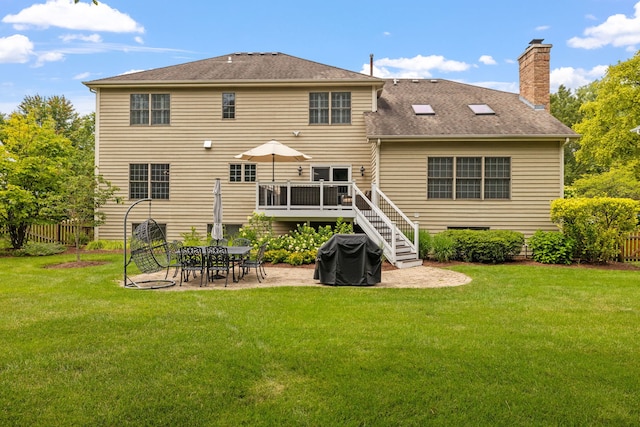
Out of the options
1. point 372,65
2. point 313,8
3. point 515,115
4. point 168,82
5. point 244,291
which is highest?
point 313,8

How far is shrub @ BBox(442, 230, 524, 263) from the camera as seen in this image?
12.9 meters

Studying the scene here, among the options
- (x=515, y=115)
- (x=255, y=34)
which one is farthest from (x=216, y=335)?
(x=255, y=34)

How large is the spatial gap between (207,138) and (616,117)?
24067 millimetres

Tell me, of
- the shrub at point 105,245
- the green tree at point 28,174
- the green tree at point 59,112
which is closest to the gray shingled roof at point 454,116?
the shrub at point 105,245

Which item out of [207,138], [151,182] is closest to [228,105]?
[207,138]

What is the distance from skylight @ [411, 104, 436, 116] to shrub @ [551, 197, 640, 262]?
5.65 m

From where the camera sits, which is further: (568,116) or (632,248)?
(568,116)

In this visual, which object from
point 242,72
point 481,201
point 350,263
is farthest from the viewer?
point 242,72

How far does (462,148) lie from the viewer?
1520cm

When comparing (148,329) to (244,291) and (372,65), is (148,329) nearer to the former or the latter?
(244,291)

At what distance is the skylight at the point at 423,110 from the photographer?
16391 mm

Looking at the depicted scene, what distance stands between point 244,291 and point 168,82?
1104 centimetres

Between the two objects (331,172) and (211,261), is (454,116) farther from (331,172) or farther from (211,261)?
(211,261)

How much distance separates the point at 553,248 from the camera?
13188 millimetres
